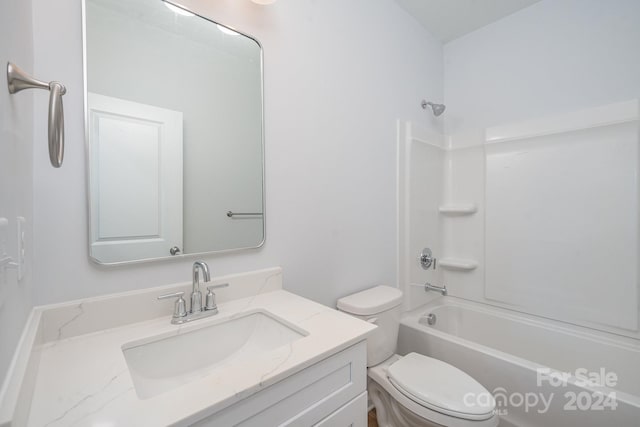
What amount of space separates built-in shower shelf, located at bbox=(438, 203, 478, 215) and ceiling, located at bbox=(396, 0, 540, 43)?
4.39 feet

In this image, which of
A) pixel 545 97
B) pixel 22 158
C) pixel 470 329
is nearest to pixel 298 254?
pixel 22 158

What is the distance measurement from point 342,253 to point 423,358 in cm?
64

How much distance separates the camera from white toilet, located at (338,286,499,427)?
1019 mm

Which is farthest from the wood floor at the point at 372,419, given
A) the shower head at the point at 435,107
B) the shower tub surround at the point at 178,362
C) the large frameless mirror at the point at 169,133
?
the shower head at the point at 435,107

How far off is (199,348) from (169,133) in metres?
0.74

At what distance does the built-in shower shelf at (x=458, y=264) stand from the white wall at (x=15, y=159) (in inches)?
89.5

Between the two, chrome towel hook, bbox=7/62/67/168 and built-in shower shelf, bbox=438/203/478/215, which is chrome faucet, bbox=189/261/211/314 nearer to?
chrome towel hook, bbox=7/62/67/168

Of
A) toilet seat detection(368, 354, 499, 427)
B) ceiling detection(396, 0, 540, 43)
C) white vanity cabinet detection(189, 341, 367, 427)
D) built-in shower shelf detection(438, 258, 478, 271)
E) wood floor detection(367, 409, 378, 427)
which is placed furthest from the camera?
built-in shower shelf detection(438, 258, 478, 271)

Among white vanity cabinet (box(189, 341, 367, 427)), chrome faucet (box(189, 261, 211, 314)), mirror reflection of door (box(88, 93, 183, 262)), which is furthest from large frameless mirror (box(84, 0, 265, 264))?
white vanity cabinet (box(189, 341, 367, 427))

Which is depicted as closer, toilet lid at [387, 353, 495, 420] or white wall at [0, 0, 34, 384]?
white wall at [0, 0, 34, 384]

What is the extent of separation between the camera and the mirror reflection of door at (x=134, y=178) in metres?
0.84

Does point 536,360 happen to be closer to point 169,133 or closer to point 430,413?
point 430,413

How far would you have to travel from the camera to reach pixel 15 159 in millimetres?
547

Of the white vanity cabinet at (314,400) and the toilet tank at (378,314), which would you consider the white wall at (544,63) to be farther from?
the white vanity cabinet at (314,400)
